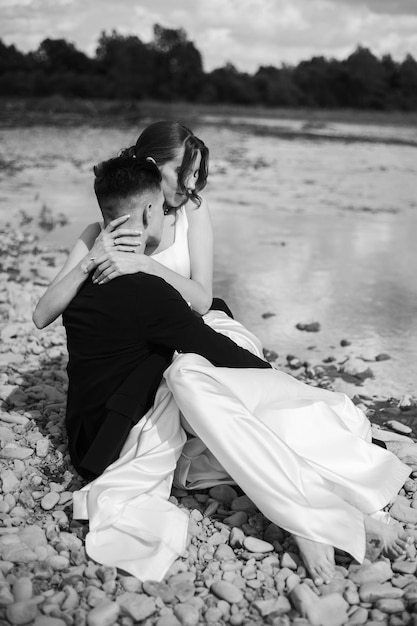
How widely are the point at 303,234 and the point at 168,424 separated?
A: 7.43m

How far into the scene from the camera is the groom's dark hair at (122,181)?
3.54 meters

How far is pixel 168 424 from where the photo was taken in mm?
3457

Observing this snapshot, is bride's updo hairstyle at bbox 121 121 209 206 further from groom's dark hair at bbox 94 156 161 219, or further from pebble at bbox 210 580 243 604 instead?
pebble at bbox 210 580 243 604

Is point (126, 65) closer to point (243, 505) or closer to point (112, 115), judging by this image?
point (112, 115)

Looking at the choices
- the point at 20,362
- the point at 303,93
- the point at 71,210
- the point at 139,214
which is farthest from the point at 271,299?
the point at 303,93

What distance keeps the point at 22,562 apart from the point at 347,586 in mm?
1382

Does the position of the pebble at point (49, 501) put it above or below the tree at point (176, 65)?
below

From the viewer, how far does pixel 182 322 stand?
3.46 metres

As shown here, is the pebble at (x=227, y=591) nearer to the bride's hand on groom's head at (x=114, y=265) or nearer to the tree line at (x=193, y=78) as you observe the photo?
the bride's hand on groom's head at (x=114, y=265)

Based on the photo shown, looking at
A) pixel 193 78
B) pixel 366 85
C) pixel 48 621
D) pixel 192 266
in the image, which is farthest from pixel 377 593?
pixel 193 78

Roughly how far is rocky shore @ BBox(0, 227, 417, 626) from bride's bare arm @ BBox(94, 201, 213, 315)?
1.11 metres

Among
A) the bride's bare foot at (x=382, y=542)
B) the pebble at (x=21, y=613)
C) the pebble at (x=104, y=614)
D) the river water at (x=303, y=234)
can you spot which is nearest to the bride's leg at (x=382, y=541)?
the bride's bare foot at (x=382, y=542)

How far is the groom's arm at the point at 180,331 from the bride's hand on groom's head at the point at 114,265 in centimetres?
19

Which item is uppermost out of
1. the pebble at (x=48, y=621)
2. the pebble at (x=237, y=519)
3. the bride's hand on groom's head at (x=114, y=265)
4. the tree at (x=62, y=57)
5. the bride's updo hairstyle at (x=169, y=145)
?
the tree at (x=62, y=57)
